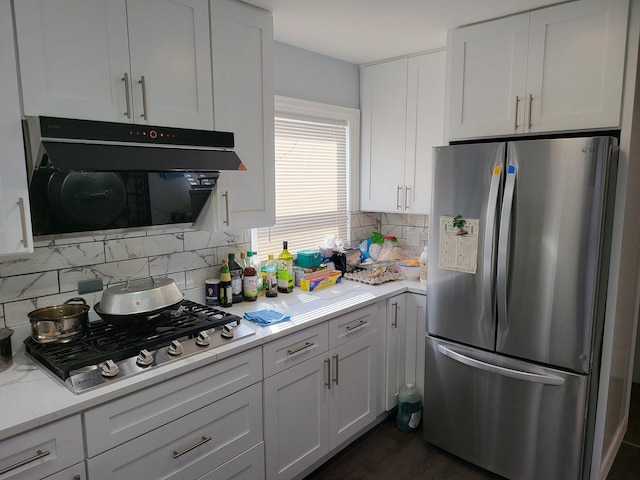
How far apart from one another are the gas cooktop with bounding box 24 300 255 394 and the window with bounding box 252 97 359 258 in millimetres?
841

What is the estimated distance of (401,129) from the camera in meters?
3.04

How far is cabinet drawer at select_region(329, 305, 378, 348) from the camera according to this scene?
7.49 ft

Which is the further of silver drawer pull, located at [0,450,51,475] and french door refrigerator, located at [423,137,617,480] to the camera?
french door refrigerator, located at [423,137,617,480]

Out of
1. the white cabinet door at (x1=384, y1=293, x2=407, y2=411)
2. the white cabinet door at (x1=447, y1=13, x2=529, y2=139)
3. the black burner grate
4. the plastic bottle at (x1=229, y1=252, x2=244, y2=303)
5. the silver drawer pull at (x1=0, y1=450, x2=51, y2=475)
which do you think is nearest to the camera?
the silver drawer pull at (x1=0, y1=450, x2=51, y2=475)

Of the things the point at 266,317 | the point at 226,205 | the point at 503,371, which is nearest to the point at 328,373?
the point at 266,317

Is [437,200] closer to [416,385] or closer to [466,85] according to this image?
[466,85]

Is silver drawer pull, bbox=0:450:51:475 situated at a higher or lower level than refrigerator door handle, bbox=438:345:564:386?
higher

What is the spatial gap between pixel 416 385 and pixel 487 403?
0.59m

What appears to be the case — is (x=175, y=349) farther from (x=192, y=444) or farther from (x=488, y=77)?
(x=488, y=77)

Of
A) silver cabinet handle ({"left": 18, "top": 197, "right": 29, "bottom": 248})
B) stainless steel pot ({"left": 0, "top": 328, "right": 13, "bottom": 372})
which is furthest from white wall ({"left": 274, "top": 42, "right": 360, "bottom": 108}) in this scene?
stainless steel pot ({"left": 0, "top": 328, "right": 13, "bottom": 372})

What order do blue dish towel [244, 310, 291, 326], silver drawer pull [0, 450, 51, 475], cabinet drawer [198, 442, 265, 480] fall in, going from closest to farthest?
silver drawer pull [0, 450, 51, 475] → cabinet drawer [198, 442, 265, 480] → blue dish towel [244, 310, 291, 326]

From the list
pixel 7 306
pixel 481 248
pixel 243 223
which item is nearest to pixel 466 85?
pixel 481 248

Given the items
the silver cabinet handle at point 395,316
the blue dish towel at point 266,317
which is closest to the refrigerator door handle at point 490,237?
the silver cabinet handle at point 395,316

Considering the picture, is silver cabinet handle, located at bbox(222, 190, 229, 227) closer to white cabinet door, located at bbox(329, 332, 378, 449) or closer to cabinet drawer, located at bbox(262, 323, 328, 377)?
cabinet drawer, located at bbox(262, 323, 328, 377)
